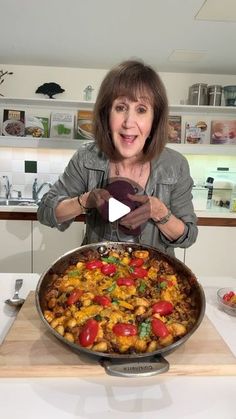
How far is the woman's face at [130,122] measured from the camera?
3.65 ft

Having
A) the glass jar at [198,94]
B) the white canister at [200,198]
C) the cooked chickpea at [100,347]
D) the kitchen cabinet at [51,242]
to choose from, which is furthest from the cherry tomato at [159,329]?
the glass jar at [198,94]

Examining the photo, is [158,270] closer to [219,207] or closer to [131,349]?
[131,349]

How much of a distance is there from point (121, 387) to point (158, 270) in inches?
15.3

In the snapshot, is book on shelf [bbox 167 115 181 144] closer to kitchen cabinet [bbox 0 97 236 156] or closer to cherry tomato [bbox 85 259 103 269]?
kitchen cabinet [bbox 0 97 236 156]

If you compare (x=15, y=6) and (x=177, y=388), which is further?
(x=15, y=6)

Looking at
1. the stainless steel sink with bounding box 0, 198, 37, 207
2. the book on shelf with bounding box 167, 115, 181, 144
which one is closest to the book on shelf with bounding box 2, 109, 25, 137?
the stainless steel sink with bounding box 0, 198, 37, 207

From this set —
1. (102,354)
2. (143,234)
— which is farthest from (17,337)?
(143,234)

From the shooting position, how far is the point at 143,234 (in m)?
1.27

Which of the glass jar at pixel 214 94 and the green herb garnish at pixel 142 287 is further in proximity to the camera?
the glass jar at pixel 214 94

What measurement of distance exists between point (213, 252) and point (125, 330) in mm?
2294

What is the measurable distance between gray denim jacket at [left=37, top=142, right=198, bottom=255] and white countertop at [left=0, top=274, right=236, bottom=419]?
0.60m

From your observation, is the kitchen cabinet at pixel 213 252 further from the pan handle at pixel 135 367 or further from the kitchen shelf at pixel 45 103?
the pan handle at pixel 135 367

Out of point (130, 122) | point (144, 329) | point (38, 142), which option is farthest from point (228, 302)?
point (38, 142)

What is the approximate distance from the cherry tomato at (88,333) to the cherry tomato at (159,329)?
0.13 metres
